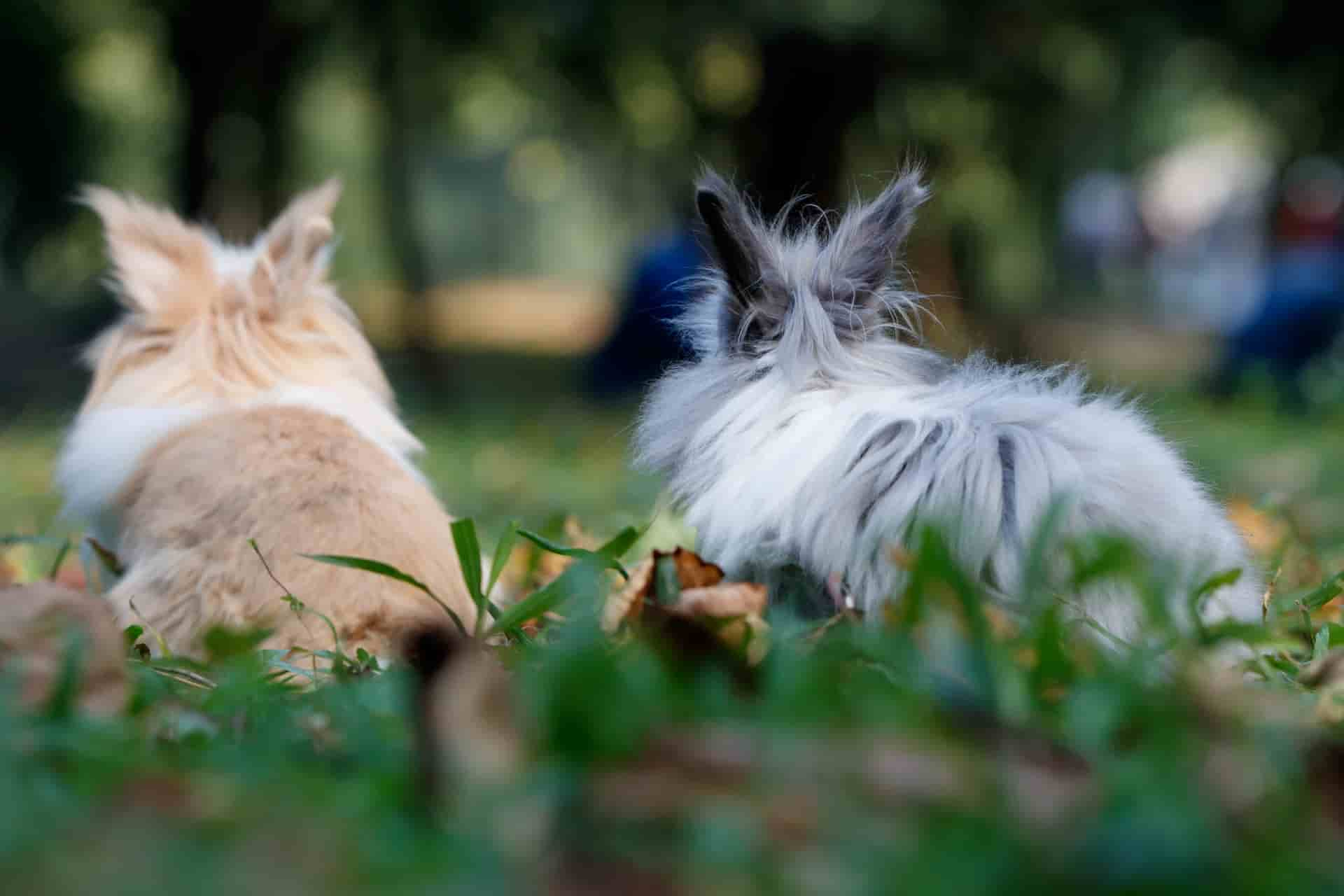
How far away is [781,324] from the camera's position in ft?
9.38

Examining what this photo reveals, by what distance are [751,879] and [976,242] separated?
60.1ft

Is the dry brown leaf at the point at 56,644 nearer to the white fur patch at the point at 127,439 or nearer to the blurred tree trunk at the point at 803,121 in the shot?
the white fur patch at the point at 127,439

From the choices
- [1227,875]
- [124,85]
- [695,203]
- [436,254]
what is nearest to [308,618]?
[695,203]

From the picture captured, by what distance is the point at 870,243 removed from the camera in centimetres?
291

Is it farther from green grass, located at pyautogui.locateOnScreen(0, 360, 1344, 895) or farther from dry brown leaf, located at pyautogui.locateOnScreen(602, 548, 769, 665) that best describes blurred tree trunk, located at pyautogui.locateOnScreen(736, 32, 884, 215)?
green grass, located at pyautogui.locateOnScreen(0, 360, 1344, 895)

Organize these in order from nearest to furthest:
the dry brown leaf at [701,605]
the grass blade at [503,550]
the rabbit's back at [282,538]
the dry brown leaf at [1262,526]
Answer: the dry brown leaf at [701,605] → the grass blade at [503,550] → the rabbit's back at [282,538] → the dry brown leaf at [1262,526]

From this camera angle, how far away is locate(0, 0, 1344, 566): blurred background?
970 cm

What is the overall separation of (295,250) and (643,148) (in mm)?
16614

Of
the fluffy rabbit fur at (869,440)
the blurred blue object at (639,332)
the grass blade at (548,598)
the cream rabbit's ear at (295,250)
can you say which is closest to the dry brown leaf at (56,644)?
the grass blade at (548,598)

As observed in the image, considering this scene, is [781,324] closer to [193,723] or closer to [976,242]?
[193,723]

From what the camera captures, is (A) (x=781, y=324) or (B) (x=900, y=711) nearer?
(B) (x=900, y=711)

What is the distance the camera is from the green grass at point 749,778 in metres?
1.34

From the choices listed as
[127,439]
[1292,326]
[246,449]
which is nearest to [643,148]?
[1292,326]

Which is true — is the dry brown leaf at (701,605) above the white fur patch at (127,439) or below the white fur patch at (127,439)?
above
